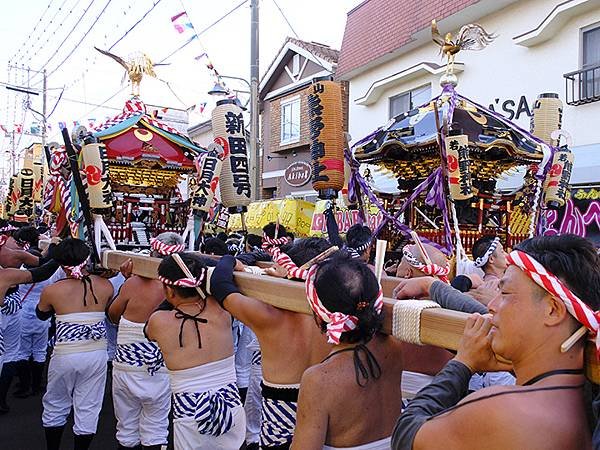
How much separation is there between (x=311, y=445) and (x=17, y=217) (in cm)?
1193

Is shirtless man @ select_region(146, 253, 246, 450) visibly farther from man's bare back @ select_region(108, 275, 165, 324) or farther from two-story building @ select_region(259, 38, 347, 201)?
two-story building @ select_region(259, 38, 347, 201)

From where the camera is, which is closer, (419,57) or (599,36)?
(599,36)

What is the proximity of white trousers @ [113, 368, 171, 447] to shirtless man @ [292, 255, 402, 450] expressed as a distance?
7.80 feet

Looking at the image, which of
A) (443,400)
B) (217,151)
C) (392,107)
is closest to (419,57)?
(392,107)

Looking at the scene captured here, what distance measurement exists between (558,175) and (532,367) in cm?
502

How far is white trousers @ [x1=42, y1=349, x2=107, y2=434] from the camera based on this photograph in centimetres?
403

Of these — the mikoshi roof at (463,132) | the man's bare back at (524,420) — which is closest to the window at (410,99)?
the mikoshi roof at (463,132)

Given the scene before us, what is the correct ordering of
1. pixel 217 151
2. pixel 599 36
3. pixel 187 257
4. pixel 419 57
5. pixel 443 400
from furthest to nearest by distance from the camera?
pixel 419 57 < pixel 599 36 < pixel 217 151 < pixel 187 257 < pixel 443 400

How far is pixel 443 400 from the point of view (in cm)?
138

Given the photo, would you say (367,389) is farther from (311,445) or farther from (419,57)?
(419,57)

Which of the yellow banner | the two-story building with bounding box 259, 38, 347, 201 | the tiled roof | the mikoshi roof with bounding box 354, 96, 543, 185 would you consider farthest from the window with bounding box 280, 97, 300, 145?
the mikoshi roof with bounding box 354, 96, 543, 185

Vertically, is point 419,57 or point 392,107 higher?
point 419,57

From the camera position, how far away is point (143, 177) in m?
5.92

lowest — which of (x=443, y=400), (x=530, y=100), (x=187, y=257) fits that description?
(x=443, y=400)
